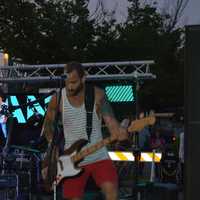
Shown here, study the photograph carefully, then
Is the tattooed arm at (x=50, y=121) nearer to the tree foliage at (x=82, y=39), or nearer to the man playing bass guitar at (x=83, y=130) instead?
the man playing bass guitar at (x=83, y=130)

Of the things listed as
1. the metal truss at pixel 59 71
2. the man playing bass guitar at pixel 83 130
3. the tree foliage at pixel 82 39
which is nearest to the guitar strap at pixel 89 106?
the man playing bass guitar at pixel 83 130

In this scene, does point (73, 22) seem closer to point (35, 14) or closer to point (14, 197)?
point (35, 14)

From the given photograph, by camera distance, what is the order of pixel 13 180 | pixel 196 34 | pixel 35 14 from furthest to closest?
pixel 35 14, pixel 13 180, pixel 196 34

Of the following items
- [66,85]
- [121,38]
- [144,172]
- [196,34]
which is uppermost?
[121,38]

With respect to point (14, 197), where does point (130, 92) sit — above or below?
above

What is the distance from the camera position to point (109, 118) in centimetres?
560

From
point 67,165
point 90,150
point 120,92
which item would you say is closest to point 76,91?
point 90,150

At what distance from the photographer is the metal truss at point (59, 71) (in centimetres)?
1484

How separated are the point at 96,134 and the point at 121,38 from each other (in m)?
23.5

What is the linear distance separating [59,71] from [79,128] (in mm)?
10627

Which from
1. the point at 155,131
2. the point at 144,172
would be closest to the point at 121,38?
the point at 155,131

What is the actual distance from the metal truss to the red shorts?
881 cm

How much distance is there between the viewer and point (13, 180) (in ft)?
29.3

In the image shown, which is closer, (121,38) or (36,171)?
(36,171)
